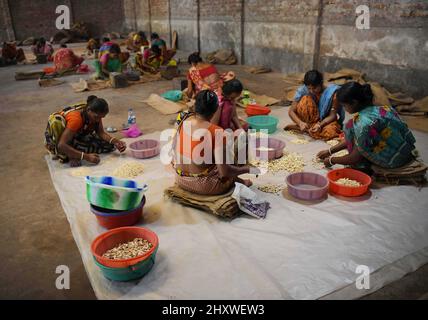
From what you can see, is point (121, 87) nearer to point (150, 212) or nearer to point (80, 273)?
point (150, 212)

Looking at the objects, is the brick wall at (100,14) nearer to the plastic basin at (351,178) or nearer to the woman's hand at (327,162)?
the woman's hand at (327,162)

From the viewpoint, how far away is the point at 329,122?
4.14m

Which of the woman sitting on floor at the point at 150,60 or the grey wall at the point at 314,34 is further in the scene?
the woman sitting on floor at the point at 150,60

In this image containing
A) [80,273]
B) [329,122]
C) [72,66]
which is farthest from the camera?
[72,66]

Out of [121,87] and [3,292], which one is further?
[121,87]

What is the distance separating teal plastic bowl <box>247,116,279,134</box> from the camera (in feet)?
14.6

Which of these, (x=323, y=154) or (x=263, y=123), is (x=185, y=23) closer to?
(x=263, y=123)

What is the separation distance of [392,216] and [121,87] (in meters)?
6.43

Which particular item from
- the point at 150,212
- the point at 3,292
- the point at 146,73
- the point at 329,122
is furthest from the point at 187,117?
the point at 146,73

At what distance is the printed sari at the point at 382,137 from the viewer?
2861mm

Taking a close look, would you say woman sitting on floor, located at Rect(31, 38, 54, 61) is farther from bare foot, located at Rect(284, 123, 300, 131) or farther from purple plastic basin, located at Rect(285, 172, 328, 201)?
purple plastic basin, located at Rect(285, 172, 328, 201)

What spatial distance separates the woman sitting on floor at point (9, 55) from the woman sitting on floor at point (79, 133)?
9.24 meters

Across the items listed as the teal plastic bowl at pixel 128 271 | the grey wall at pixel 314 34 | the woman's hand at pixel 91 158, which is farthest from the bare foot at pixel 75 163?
the grey wall at pixel 314 34

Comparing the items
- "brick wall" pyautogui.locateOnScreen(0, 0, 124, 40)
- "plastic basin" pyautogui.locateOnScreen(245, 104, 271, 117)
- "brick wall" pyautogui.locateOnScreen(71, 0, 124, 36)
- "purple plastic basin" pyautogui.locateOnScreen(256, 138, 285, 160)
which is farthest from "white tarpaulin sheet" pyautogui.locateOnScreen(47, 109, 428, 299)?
"brick wall" pyautogui.locateOnScreen(71, 0, 124, 36)
